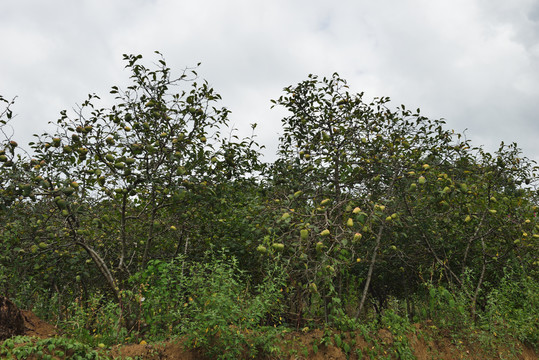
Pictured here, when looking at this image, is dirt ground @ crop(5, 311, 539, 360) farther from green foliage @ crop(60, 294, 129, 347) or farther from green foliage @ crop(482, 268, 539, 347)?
green foliage @ crop(60, 294, 129, 347)

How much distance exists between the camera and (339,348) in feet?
13.5

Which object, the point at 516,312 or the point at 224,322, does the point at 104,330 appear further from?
the point at 516,312

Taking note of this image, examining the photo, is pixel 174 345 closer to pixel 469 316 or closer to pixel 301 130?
pixel 301 130

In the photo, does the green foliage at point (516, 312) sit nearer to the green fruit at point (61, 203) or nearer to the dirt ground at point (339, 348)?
the dirt ground at point (339, 348)

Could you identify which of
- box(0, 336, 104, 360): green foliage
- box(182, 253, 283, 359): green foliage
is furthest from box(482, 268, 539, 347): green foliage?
box(0, 336, 104, 360): green foliage

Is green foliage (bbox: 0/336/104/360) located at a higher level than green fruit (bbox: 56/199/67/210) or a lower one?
lower

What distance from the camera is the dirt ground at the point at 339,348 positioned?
11.4 feet

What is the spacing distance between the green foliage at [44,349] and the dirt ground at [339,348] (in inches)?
10.9

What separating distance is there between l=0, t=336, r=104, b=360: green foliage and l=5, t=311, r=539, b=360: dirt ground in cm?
28

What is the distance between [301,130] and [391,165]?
1.31m

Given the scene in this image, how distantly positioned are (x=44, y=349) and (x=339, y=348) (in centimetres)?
292

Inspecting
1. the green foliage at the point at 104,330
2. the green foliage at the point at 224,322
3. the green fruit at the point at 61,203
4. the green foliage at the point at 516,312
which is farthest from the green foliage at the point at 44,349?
the green foliage at the point at 516,312

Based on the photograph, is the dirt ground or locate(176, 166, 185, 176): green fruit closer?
the dirt ground

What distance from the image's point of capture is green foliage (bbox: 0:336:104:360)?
2.82 metres
